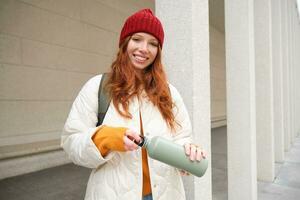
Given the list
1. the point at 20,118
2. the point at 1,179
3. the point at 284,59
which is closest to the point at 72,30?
the point at 20,118

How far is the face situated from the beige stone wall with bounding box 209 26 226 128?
10.8 metres

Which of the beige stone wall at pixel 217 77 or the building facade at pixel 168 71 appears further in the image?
the beige stone wall at pixel 217 77

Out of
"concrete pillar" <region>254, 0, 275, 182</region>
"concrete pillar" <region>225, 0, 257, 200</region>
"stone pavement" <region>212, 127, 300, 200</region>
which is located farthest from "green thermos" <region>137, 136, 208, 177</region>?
"concrete pillar" <region>254, 0, 275, 182</region>

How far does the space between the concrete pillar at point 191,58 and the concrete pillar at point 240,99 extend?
1299 millimetres

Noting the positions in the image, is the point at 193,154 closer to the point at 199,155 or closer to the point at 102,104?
the point at 199,155

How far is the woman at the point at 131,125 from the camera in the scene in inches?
45.7

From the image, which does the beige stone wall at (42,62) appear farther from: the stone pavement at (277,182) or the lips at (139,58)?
the lips at (139,58)

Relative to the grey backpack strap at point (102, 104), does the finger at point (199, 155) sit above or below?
below

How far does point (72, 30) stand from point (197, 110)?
4.13 meters

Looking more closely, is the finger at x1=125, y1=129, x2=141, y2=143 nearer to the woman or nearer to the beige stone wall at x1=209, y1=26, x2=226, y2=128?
the woman

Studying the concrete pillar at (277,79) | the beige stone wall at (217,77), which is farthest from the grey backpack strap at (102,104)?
the beige stone wall at (217,77)

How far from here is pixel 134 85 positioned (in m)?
1.39

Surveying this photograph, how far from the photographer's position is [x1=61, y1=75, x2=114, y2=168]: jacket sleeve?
1.15 meters

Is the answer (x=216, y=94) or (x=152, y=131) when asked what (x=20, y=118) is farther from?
(x=216, y=94)
